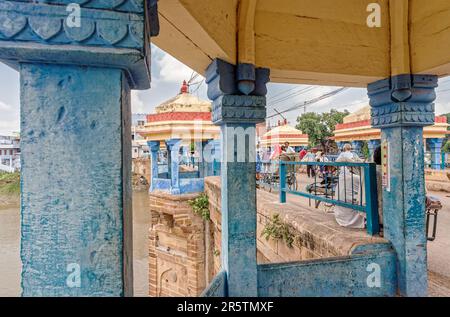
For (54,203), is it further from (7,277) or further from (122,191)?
(7,277)

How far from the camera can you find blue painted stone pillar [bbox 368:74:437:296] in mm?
2580

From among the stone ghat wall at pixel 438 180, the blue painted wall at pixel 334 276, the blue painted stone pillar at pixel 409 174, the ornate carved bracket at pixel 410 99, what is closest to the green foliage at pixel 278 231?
the blue painted wall at pixel 334 276

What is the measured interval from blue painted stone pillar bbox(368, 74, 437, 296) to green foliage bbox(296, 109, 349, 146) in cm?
2087

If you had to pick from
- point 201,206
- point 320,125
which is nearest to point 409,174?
point 201,206

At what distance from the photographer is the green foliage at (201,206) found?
7.40m

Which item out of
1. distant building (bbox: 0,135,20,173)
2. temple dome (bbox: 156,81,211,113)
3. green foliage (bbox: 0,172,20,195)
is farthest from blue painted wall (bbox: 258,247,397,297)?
distant building (bbox: 0,135,20,173)

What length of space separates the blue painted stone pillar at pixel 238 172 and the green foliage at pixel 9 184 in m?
37.2

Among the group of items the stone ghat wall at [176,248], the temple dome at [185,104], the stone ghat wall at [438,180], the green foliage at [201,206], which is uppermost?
the temple dome at [185,104]

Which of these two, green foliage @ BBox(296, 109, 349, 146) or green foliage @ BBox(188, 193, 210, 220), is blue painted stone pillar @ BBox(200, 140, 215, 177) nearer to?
green foliage @ BBox(188, 193, 210, 220)

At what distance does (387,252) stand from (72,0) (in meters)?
3.02

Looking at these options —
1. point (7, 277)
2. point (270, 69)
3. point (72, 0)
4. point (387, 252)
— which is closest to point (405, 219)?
point (387, 252)

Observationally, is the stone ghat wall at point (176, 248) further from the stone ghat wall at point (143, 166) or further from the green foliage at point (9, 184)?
the green foliage at point (9, 184)

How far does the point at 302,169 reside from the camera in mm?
14828
